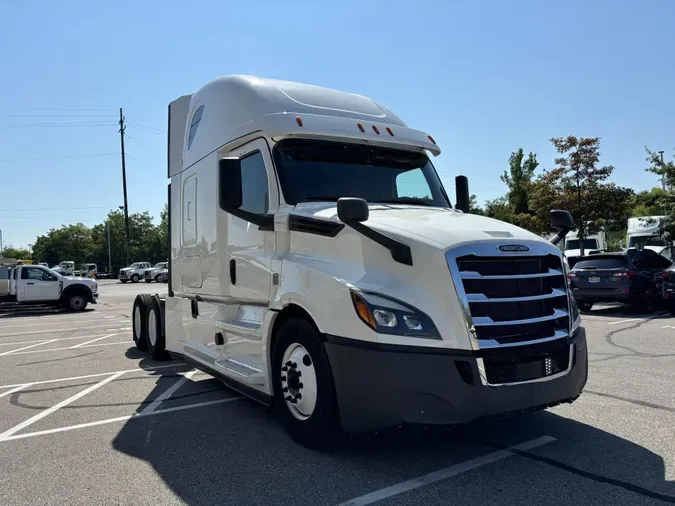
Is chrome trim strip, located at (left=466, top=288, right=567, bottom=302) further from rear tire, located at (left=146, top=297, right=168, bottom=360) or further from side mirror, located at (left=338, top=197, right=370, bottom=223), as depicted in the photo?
rear tire, located at (left=146, top=297, right=168, bottom=360)

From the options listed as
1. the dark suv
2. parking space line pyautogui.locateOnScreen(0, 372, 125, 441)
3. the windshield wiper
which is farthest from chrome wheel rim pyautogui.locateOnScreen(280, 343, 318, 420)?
the dark suv

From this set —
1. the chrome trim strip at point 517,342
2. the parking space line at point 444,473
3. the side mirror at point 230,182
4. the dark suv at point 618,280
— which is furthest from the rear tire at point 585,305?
the side mirror at point 230,182

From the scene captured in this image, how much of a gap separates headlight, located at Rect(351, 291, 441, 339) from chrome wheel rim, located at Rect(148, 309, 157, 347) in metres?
6.26

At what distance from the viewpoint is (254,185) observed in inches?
217

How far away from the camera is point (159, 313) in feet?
30.2

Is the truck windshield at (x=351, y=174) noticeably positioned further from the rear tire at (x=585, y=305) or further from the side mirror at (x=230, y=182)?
the rear tire at (x=585, y=305)

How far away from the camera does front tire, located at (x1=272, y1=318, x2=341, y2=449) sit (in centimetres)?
422

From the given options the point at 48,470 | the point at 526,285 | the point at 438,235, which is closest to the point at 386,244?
the point at 438,235

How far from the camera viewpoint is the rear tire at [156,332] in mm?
9211

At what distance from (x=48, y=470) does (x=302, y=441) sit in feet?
6.26

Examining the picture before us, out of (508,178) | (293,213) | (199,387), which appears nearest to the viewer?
(293,213)

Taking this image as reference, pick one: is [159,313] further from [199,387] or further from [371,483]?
[371,483]

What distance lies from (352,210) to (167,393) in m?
3.98

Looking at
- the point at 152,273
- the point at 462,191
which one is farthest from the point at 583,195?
the point at 152,273
